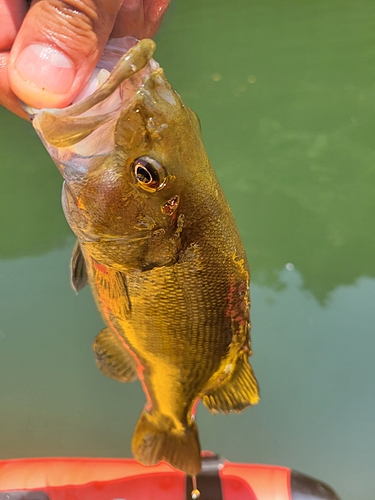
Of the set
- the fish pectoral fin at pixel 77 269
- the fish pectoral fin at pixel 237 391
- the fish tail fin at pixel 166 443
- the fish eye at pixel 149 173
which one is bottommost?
the fish tail fin at pixel 166 443

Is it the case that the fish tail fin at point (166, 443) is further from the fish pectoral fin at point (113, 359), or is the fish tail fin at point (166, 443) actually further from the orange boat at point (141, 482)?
the orange boat at point (141, 482)

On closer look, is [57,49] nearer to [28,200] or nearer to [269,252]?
[28,200]

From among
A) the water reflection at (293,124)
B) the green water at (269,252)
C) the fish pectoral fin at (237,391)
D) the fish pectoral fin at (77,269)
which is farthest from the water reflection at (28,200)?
the fish pectoral fin at (237,391)

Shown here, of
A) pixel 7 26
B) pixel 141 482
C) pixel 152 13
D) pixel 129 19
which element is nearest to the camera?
pixel 7 26

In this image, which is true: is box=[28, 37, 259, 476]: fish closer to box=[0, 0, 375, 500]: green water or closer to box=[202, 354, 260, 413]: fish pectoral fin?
box=[202, 354, 260, 413]: fish pectoral fin

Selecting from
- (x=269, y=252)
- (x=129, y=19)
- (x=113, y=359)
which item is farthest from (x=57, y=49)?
(x=269, y=252)

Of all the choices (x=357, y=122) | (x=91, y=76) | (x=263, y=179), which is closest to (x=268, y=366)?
(x=263, y=179)

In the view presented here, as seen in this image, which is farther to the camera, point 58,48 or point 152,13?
point 152,13
